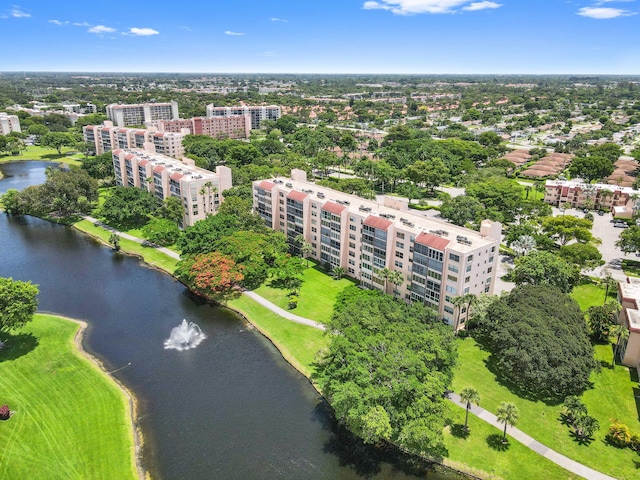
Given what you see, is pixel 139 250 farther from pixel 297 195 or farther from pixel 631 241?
pixel 631 241

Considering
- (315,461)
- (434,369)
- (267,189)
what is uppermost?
(267,189)

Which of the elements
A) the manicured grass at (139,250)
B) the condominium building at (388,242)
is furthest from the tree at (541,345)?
the manicured grass at (139,250)

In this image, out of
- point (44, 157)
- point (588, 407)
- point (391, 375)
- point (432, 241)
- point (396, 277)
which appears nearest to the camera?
point (391, 375)

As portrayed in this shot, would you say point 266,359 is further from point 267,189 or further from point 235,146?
point 235,146

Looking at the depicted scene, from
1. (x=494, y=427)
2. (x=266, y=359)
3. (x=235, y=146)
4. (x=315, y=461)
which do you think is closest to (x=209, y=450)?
(x=315, y=461)

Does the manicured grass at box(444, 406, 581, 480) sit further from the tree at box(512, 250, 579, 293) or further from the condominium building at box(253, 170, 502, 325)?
→ the tree at box(512, 250, 579, 293)

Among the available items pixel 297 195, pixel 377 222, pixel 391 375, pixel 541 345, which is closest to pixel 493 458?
pixel 391 375
